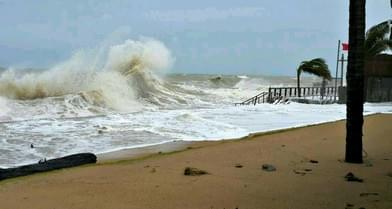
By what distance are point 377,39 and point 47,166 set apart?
2666cm

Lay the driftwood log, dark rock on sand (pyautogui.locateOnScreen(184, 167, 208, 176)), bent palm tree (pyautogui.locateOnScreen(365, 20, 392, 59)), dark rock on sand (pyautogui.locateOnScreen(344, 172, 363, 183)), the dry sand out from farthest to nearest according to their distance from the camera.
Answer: bent palm tree (pyautogui.locateOnScreen(365, 20, 392, 59)), the driftwood log, dark rock on sand (pyautogui.locateOnScreen(184, 167, 208, 176)), dark rock on sand (pyautogui.locateOnScreen(344, 172, 363, 183)), the dry sand

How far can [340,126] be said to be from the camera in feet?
58.0

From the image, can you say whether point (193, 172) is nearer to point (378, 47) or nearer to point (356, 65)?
point (356, 65)

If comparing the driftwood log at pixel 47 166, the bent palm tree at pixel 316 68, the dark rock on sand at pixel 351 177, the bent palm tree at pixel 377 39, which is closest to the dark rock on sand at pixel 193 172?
the dark rock on sand at pixel 351 177

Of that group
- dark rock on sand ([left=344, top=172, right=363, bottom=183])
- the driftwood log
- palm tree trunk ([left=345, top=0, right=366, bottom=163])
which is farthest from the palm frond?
dark rock on sand ([left=344, top=172, right=363, bottom=183])

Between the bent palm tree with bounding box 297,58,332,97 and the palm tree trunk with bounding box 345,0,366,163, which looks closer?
the palm tree trunk with bounding box 345,0,366,163

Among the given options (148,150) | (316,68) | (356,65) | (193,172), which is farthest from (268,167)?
(316,68)

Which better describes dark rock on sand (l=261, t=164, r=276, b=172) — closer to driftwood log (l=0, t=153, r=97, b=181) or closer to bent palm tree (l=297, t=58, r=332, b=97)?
driftwood log (l=0, t=153, r=97, b=181)

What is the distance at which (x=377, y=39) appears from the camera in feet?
105

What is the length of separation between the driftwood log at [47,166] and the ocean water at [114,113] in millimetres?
1966

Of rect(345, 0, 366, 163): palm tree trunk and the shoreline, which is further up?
rect(345, 0, 366, 163): palm tree trunk

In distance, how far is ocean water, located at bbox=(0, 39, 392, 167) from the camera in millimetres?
14430

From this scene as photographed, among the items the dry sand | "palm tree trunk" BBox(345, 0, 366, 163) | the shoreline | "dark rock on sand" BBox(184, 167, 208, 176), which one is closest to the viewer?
the dry sand

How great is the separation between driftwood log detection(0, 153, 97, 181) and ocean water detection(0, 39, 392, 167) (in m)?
1.97
